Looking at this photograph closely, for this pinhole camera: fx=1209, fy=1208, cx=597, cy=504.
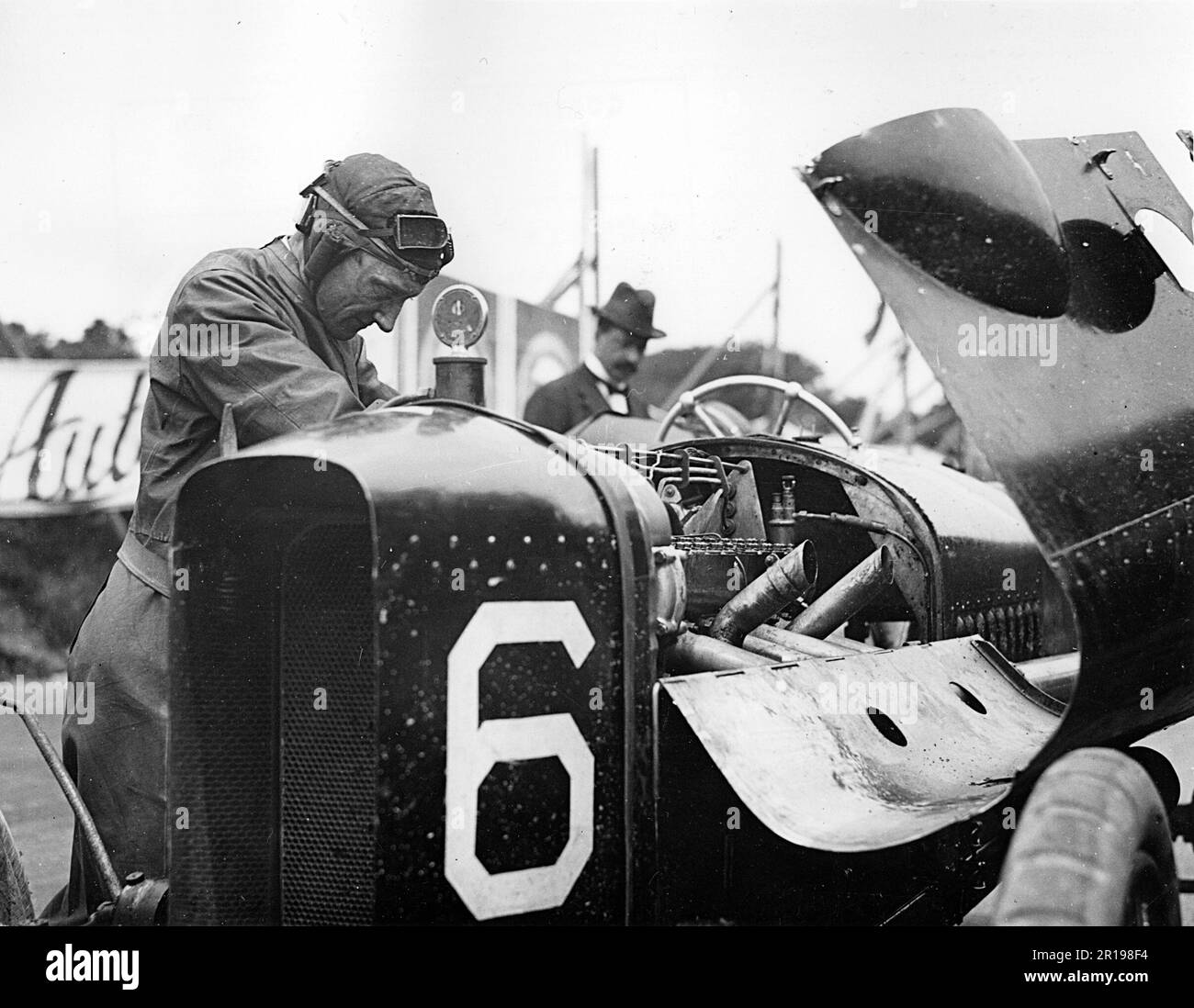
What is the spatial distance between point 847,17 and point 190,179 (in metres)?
2.54

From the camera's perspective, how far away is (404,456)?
6.07 feet

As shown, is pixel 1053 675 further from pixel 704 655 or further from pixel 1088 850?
pixel 1088 850

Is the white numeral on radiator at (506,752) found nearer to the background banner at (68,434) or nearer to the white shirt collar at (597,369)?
the white shirt collar at (597,369)

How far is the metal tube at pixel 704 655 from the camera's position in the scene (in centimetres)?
257

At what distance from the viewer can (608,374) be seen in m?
7.18

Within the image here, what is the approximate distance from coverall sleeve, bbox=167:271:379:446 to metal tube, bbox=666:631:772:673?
879 mm

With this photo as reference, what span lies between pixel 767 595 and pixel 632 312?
15.4 ft

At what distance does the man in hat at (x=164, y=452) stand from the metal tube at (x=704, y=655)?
0.84 metres

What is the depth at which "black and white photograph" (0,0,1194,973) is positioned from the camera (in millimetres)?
1840

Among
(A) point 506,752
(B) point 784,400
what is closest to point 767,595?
(A) point 506,752

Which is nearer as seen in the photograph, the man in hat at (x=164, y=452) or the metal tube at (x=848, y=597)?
the man in hat at (x=164, y=452)

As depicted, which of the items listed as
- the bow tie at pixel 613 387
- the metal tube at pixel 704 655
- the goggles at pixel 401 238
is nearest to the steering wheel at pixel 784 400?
the metal tube at pixel 704 655
